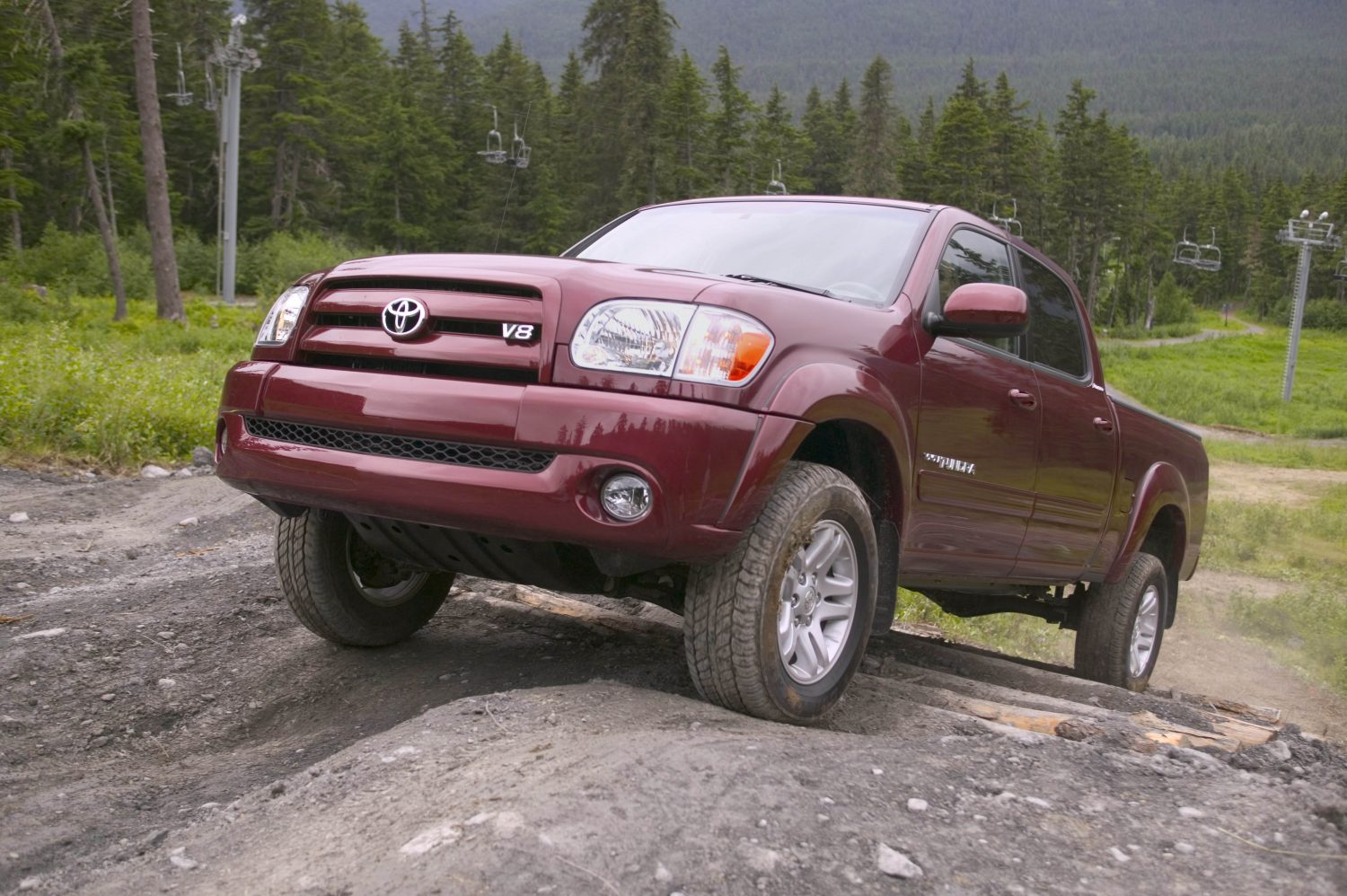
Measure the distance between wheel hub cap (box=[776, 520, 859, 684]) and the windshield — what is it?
0.90 meters

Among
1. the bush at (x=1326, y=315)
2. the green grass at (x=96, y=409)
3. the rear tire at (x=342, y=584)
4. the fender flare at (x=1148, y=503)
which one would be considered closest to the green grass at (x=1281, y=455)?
the green grass at (x=96, y=409)

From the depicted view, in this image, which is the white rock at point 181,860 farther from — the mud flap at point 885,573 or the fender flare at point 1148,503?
the fender flare at point 1148,503

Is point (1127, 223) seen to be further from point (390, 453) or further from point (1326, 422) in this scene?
point (390, 453)

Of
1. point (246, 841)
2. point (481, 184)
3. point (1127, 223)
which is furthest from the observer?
point (1127, 223)

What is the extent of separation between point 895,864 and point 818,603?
1261 millimetres

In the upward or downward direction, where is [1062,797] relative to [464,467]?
downward

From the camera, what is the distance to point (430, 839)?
98.5 inches

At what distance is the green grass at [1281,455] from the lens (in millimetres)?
37031

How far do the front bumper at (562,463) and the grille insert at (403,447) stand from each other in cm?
2

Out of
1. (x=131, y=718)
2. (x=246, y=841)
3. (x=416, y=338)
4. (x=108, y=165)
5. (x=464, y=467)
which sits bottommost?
(x=131, y=718)

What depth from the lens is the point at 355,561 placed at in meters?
4.62

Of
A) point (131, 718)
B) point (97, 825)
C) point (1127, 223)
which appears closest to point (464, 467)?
point (97, 825)

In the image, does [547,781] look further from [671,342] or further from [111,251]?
[111,251]

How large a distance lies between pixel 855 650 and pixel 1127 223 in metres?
94.8
